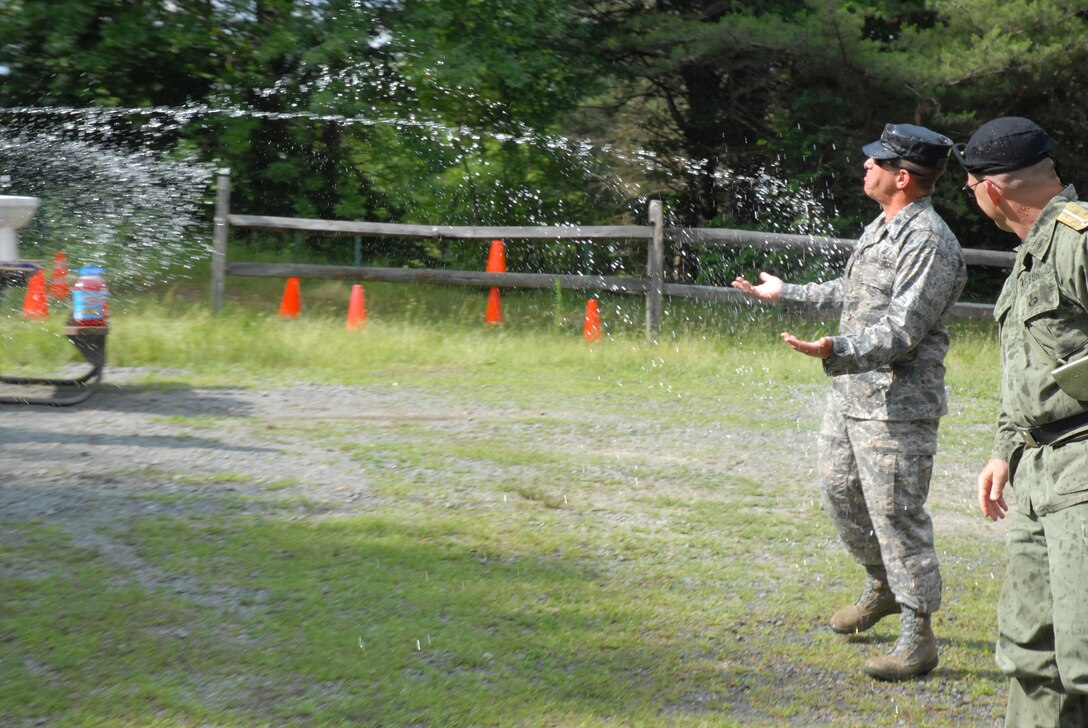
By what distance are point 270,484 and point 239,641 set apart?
7.27 ft

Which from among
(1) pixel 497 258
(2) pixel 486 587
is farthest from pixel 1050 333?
(1) pixel 497 258

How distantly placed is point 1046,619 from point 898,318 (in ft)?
4.32

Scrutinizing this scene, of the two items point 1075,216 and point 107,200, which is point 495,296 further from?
point 1075,216

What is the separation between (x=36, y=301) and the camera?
476 inches

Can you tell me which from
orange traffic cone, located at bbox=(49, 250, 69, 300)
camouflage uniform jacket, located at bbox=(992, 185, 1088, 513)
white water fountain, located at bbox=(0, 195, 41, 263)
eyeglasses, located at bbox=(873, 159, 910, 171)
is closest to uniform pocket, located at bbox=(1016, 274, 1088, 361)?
camouflage uniform jacket, located at bbox=(992, 185, 1088, 513)

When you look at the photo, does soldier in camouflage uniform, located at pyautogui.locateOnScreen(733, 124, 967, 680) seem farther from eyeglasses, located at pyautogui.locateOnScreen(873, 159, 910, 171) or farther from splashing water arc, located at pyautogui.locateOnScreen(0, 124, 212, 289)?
splashing water arc, located at pyautogui.locateOnScreen(0, 124, 212, 289)

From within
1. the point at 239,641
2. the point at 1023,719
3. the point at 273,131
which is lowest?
the point at 239,641

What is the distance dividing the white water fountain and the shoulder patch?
741cm

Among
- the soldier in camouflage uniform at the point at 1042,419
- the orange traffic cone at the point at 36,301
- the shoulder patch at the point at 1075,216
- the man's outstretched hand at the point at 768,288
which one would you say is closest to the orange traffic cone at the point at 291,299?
the orange traffic cone at the point at 36,301

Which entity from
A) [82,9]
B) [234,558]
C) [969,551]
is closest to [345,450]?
[234,558]

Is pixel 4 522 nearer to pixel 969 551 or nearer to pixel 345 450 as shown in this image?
pixel 345 450

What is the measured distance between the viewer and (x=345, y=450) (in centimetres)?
714

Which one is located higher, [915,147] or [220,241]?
[915,147]

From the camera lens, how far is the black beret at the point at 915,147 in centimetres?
405
